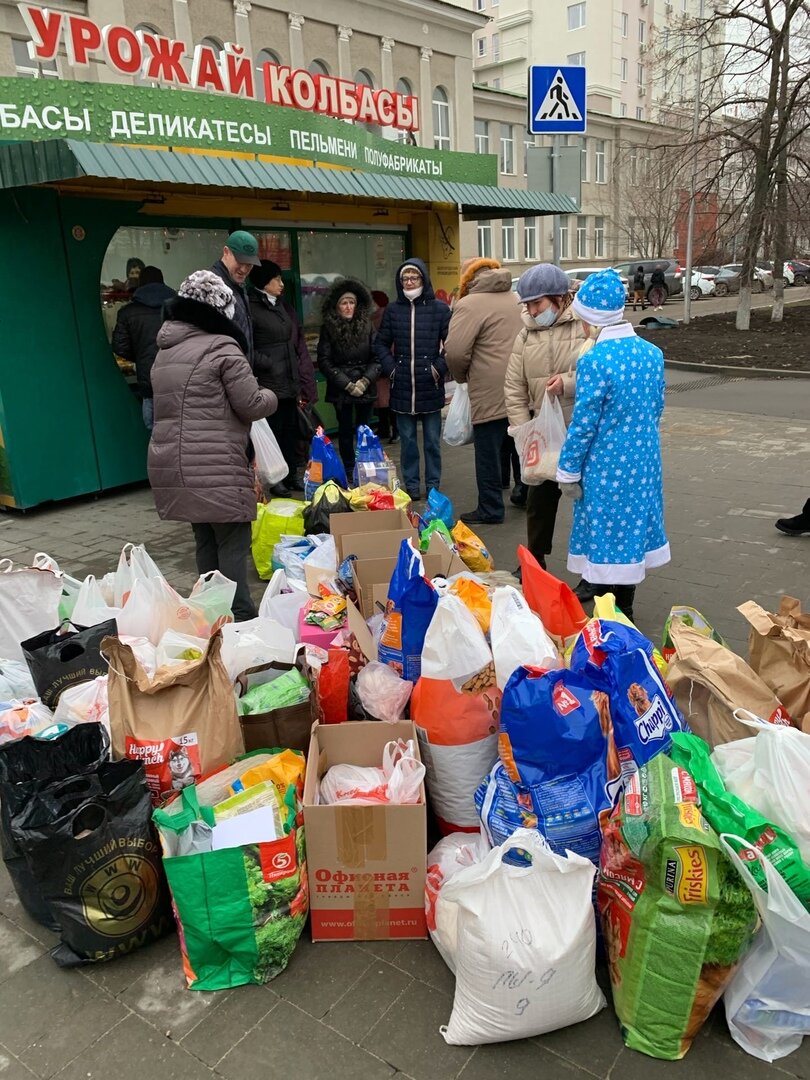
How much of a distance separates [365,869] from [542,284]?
3299mm

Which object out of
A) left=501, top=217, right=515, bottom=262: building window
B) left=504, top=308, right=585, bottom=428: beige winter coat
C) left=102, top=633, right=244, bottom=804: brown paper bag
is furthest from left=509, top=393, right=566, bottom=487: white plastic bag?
left=501, top=217, right=515, bottom=262: building window

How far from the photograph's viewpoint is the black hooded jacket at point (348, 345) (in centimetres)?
695

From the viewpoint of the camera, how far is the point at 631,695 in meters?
2.33

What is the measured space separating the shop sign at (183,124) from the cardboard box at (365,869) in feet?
16.9

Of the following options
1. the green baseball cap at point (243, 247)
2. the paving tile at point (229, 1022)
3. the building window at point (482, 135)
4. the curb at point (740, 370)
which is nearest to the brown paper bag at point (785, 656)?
the paving tile at point (229, 1022)

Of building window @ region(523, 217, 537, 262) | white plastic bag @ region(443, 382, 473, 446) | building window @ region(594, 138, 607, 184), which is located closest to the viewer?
white plastic bag @ region(443, 382, 473, 446)

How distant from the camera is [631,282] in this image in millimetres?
30109

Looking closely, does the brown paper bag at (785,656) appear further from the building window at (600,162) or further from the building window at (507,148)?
the building window at (600,162)

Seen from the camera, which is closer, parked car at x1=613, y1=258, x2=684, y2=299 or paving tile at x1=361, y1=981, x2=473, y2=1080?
paving tile at x1=361, y1=981, x2=473, y2=1080

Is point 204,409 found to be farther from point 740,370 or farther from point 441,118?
point 441,118

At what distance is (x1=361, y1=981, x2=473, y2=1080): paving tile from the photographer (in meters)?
1.95

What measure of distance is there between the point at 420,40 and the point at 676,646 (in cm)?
3028

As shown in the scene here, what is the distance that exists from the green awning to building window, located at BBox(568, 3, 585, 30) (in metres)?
49.3

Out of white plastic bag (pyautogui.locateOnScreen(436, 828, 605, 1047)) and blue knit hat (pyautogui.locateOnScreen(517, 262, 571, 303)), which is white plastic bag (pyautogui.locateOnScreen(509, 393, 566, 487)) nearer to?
blue knit hat (pyautogui.locateOnScreen(517, 262, 571, 303))
